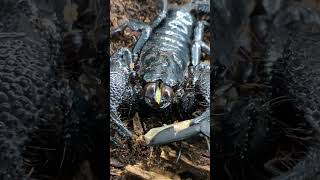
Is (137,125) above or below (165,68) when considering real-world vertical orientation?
below

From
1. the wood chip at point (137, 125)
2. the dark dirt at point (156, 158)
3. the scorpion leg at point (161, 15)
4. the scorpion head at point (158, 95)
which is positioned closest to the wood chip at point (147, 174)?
the dark dirt at point (156, 158)

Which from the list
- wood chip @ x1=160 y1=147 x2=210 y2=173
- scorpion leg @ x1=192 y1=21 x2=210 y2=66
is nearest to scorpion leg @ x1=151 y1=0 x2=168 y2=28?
scorpion leg @ x1=192 y1=21 x2=210 y2=66

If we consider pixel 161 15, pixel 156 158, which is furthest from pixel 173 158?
pixel 161 15

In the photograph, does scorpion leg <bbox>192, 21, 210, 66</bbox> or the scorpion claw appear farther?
scorpion leg <bbox>192, 21, 210, 66</bbox>

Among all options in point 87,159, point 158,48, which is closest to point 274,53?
point 87,159

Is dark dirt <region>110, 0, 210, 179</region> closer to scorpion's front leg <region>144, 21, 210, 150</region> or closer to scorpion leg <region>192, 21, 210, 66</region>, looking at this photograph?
scorpion's front leg <region>144, 21, 210, 150</region>

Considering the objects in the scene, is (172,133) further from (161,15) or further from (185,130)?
(161,15)

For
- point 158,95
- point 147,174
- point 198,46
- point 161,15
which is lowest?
point 147,174
